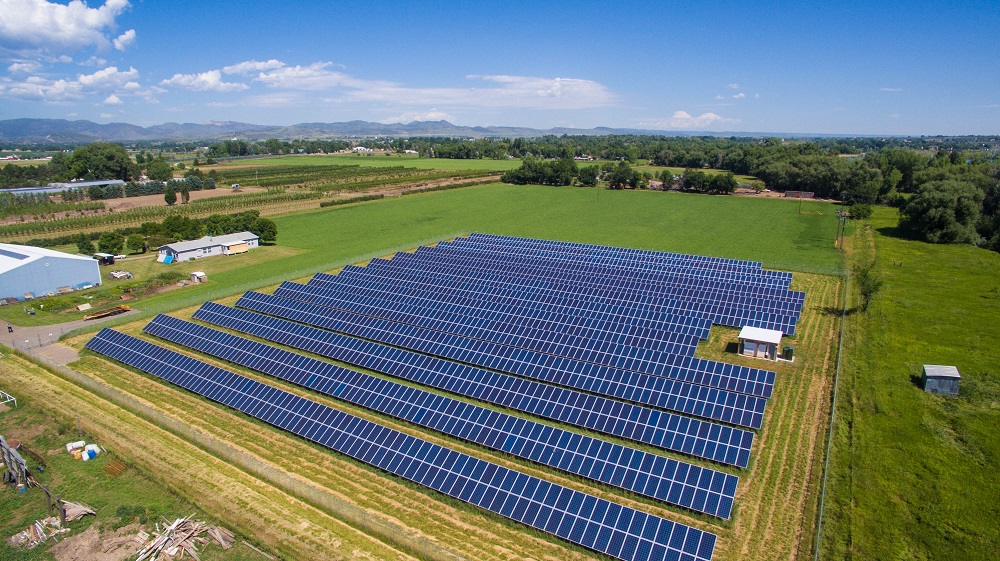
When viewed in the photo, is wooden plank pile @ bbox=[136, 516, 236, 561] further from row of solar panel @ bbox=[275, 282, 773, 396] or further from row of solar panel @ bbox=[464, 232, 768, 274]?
Result: row of solar panel @ bbox=[464, 232, 768, 274]

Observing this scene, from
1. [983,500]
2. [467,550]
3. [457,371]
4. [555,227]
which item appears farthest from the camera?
[555,227]

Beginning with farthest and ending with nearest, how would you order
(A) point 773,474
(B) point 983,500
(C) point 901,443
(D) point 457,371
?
(D) point 457,371 < (C) point 901,443 < (A) point 773,474 < (B) point 983,500

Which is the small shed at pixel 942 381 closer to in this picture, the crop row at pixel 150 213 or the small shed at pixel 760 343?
the small shed at pixel 760 343

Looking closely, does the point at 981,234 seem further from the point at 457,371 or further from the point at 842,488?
the point at 457,371

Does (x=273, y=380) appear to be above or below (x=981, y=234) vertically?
below

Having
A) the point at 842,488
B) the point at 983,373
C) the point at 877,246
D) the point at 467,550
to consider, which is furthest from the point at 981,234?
the point at 467,550

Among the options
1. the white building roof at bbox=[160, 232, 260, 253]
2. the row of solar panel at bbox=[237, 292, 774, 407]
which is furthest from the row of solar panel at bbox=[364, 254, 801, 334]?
the white building roof at bbox=[160, 232, 260, 253]

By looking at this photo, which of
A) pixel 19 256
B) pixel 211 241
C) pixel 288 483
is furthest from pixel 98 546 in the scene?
pixel 211 241
